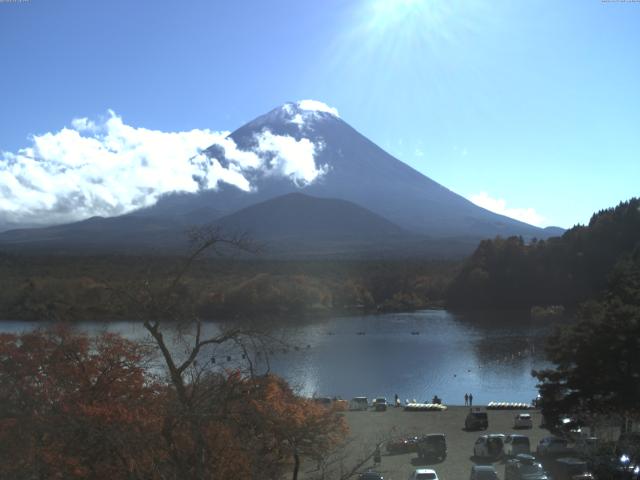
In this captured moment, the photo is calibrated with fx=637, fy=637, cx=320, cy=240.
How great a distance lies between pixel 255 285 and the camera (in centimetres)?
3088

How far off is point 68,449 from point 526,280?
33.9 metres

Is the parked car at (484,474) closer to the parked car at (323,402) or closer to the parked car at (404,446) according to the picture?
the parked car at (404,446)

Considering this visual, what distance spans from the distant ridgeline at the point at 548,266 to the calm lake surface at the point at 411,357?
5.69 meters

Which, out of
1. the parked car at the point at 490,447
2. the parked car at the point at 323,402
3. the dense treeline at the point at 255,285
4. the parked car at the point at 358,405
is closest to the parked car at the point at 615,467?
the parked car at the point at 490,447

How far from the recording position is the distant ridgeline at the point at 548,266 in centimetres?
3234

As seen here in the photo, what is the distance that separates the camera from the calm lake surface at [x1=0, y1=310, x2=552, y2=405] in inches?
593

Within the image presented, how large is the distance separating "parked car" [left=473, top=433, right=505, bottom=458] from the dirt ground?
14 centimetres

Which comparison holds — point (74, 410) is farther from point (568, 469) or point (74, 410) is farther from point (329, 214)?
point (329, 214)

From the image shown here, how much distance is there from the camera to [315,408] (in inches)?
274

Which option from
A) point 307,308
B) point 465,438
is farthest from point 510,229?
point 465,438

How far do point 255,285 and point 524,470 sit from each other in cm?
2536

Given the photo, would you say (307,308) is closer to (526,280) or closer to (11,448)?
(526,280)

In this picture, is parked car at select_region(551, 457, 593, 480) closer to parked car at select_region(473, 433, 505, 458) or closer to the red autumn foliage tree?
parked car at select_region(473, 433, 505, 458)

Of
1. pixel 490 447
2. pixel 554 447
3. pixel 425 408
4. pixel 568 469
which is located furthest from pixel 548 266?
pixel 568 469
